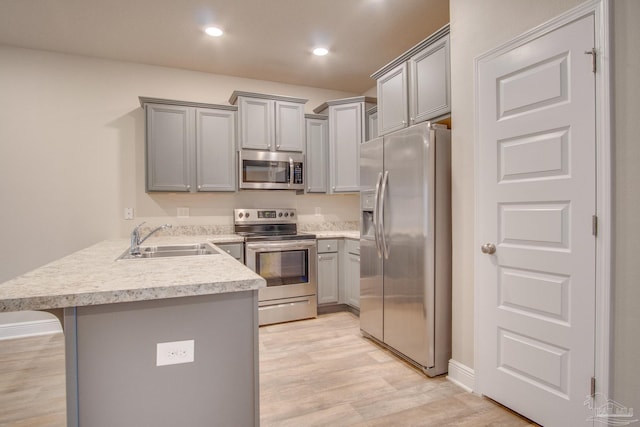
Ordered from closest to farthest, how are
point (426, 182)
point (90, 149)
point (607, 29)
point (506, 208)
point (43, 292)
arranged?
point (43, 292)
point (607, 29)
point (506, 208)
point (426, 182)
point (90, 149)

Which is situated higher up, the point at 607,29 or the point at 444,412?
the point at 607,29

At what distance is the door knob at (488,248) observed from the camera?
2088 mm

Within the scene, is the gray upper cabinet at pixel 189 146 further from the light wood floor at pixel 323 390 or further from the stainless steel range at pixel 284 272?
the light wood floor at pixel 323 390

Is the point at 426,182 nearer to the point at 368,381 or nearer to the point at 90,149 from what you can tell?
the point at 368,381

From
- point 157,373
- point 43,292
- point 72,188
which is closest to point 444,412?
point 157,373

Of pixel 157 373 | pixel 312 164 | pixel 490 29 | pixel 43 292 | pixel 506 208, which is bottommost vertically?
pixel 157 373

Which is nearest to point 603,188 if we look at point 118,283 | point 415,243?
point 415,243

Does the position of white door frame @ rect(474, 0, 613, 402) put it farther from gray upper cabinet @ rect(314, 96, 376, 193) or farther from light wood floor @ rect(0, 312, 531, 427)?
gray upper cabinet @ rect(314, 96, 376, 193)

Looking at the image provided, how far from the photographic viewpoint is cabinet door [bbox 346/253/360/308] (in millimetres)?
3779

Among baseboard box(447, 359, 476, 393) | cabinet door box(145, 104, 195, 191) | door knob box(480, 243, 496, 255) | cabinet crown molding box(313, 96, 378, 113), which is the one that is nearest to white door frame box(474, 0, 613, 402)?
door knob box(480, 243, 496, 255)

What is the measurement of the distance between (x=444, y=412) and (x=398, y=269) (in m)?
0.99

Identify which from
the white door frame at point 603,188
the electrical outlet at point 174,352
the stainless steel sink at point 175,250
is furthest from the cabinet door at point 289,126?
the electrical outlet at point 174,352

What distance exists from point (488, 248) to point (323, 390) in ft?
4.50

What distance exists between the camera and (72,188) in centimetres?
355
